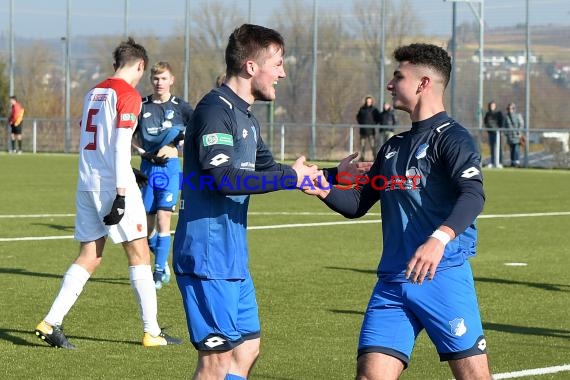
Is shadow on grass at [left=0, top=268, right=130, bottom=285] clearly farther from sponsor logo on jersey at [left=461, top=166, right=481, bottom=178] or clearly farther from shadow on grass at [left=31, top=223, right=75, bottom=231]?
sponsor logo on jersey at [left=461, top=166, right=481, bottom=178]

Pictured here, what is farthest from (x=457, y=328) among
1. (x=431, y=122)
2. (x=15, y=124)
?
(x=15, y=124)

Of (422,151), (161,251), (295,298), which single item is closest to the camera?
(422,151)

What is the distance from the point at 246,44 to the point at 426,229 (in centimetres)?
128

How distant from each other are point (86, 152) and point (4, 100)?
46.6 meters

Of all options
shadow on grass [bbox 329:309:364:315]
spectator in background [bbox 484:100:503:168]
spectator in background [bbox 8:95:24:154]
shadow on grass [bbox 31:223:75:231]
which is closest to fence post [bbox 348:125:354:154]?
spectator in background [bbox 484:100:503:168]

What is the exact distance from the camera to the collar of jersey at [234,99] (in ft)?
20.7

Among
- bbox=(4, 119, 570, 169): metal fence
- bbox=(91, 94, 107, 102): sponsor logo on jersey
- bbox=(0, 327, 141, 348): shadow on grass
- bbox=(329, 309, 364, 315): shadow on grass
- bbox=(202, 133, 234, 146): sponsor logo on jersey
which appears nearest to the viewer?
bbox=(202, 133, 234, 146): sponsor logo on jersey

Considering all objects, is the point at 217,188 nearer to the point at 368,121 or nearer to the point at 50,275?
the point at 50,275

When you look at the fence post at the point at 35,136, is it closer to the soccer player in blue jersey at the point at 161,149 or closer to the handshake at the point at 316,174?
the soccer player in blue jersey at the point at 161,149

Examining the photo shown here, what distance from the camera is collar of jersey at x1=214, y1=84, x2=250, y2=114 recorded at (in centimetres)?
632

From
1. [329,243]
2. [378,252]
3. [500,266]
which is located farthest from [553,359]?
[329,243]

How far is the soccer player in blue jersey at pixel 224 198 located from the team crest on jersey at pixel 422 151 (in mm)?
562

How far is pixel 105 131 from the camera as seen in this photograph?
918 centimetres

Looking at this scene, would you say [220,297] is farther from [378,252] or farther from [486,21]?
[486,21]
